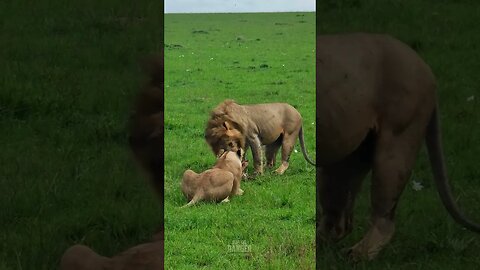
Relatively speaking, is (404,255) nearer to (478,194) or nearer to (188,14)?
(478,194)

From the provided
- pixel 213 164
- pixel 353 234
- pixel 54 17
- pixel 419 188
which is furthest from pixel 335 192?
pixel 54 17

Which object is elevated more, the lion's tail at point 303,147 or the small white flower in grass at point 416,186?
the lion's tail at point 303,147

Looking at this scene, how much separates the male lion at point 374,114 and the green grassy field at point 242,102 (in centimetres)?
78

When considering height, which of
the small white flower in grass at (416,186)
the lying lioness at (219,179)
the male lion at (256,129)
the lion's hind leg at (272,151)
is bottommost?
the small white flower in grass at (416,186)

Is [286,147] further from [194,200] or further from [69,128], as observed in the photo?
[69,128]

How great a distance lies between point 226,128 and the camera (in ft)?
9.61

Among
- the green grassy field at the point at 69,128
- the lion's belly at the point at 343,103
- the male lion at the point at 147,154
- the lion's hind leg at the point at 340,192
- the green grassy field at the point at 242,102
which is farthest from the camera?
the green grassy field at the point at 69,128

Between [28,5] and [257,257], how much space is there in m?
6.92

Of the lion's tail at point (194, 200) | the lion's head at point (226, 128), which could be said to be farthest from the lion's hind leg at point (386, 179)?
the lion's tail at point (194, 200)

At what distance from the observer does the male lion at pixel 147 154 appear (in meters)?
Result: 3.18

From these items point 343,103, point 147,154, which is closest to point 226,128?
point 147,154

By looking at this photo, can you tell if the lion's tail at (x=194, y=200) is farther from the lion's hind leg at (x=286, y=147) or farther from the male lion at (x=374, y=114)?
the male lion at (x=374, y=114)

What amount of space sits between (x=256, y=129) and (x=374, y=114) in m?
1.05

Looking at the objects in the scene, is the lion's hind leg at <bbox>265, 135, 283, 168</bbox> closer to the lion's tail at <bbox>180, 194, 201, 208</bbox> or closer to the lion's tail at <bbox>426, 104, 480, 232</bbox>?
the lion's tail at <bbox>180, 194, 201, 208</bbox>
